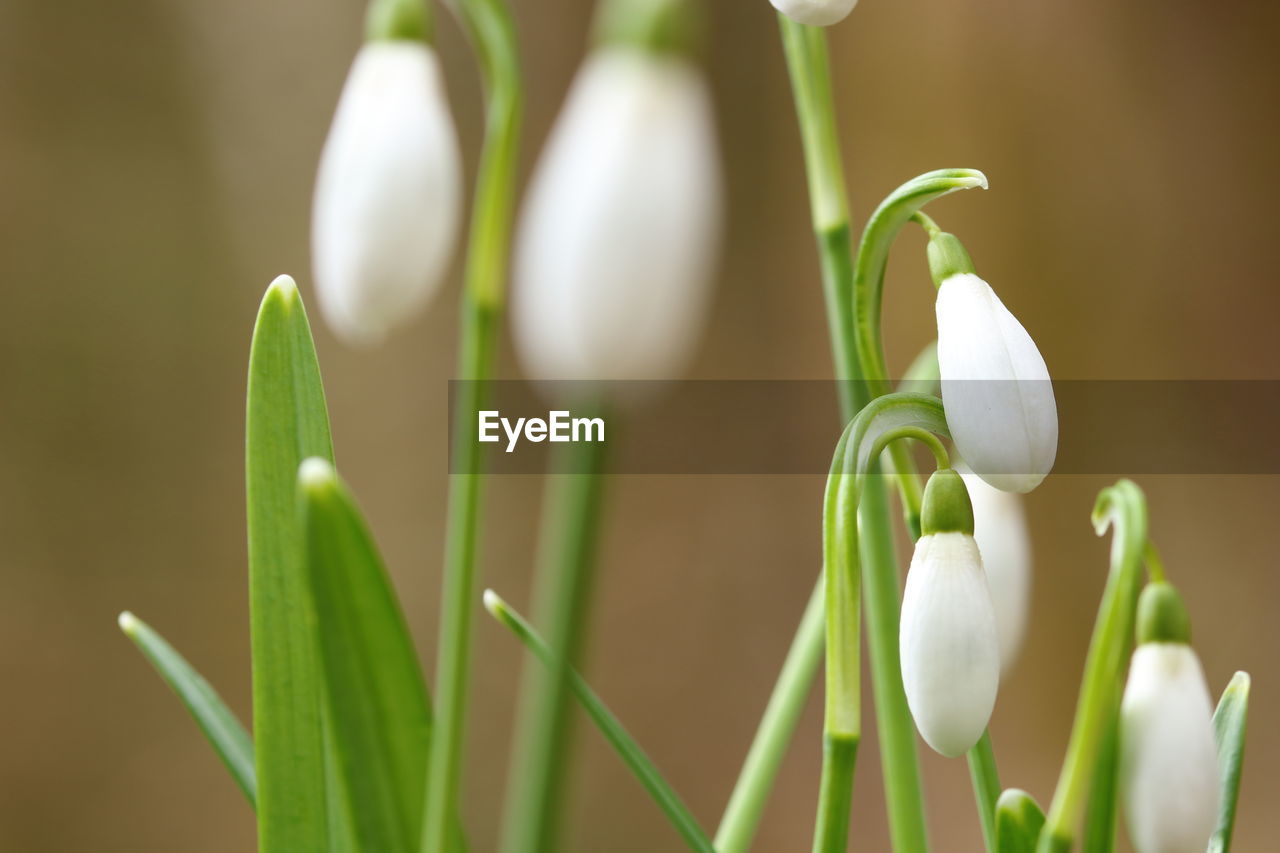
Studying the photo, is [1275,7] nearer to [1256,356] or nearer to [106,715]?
[1256,356]

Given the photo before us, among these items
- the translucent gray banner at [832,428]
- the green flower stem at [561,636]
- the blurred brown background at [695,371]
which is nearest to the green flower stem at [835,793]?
the green flower stem at [561,636]

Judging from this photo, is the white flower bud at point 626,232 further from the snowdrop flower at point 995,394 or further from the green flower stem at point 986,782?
the green flower stem at point 986,782

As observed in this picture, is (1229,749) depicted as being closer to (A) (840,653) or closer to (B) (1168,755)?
(B) (1168,755)

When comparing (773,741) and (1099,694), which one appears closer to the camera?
(1099,694)

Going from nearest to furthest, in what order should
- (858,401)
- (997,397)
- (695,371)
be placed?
(997,397), (858,401), (695,371)

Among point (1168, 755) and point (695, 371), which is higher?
point (695, 371)

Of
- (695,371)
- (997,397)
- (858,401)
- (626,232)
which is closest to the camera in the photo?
(626,232)

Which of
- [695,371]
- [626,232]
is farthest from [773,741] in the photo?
[695,371]
